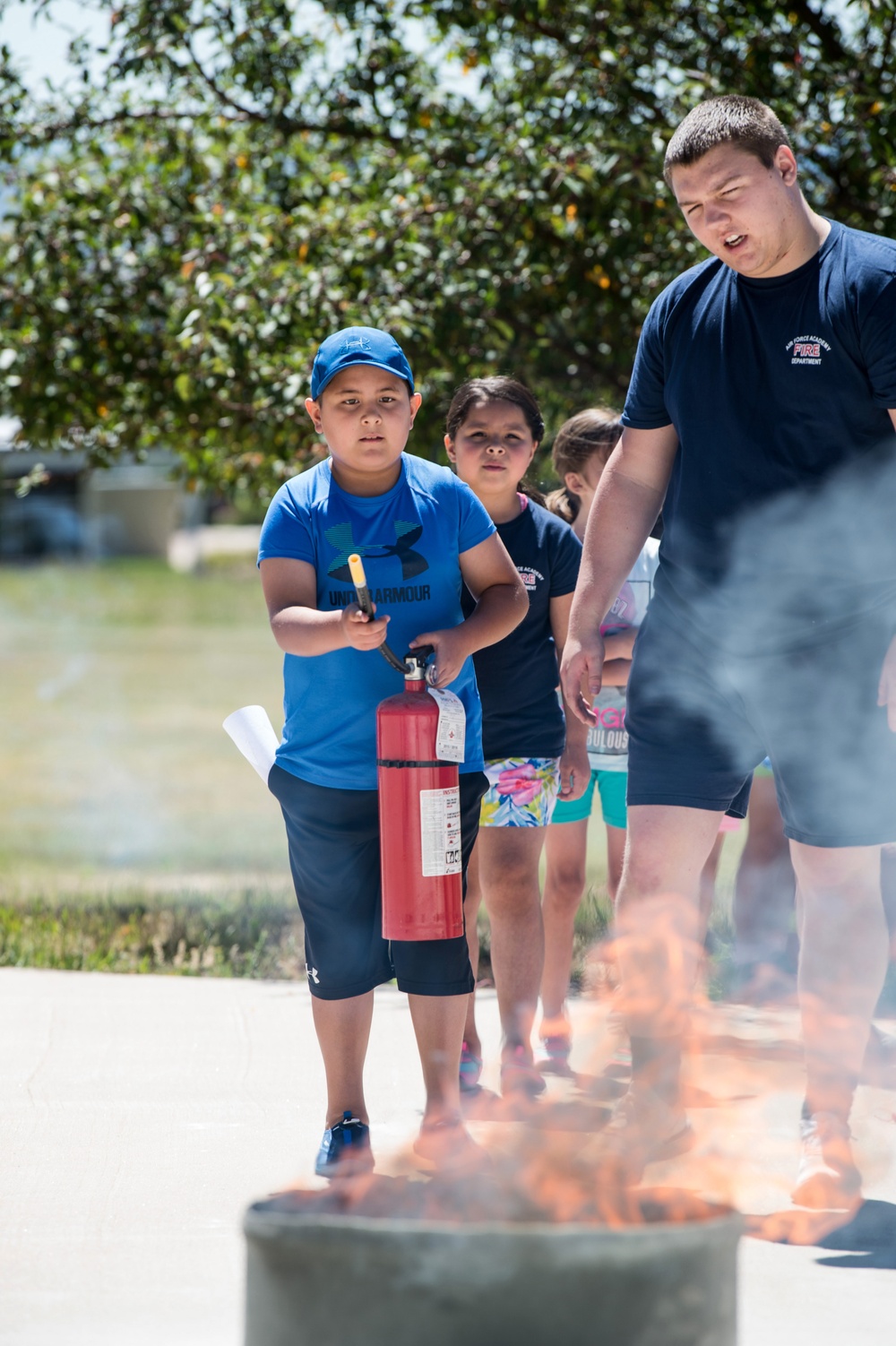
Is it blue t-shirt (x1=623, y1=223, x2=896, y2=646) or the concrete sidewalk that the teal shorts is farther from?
blue t-shirt (x1=623, y1=223, x2=896, y2=646)

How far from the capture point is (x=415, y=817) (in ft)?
9.51

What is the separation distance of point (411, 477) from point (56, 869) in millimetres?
5927

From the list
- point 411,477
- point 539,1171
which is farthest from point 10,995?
point 539,1171

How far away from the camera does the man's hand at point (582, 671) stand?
314 centimetres

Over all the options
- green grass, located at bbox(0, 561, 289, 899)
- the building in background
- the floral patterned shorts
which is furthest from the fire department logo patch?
the building in background

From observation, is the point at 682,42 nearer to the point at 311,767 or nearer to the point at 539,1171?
the point at 311,767

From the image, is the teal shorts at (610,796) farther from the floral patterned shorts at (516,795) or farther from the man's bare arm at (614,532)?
the man's bare arm at (614,532)

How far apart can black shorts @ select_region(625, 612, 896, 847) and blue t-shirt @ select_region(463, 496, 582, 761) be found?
0.73m

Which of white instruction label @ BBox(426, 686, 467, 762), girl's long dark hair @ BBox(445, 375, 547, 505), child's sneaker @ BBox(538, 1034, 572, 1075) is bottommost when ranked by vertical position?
child's sneaker @ BBox(538, 1034, 572, 1075)

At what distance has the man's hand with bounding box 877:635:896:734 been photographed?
111 inches

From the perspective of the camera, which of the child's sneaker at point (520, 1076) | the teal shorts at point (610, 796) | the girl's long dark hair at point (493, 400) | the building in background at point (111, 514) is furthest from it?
the building in background at point (111, 514)

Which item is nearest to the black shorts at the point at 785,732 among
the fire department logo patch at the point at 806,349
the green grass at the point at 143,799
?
the fire department logo patch at the point at 806,349

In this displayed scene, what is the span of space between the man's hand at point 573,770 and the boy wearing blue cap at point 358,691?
826mm

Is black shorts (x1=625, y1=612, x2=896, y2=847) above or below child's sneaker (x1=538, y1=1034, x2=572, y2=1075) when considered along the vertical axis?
above
